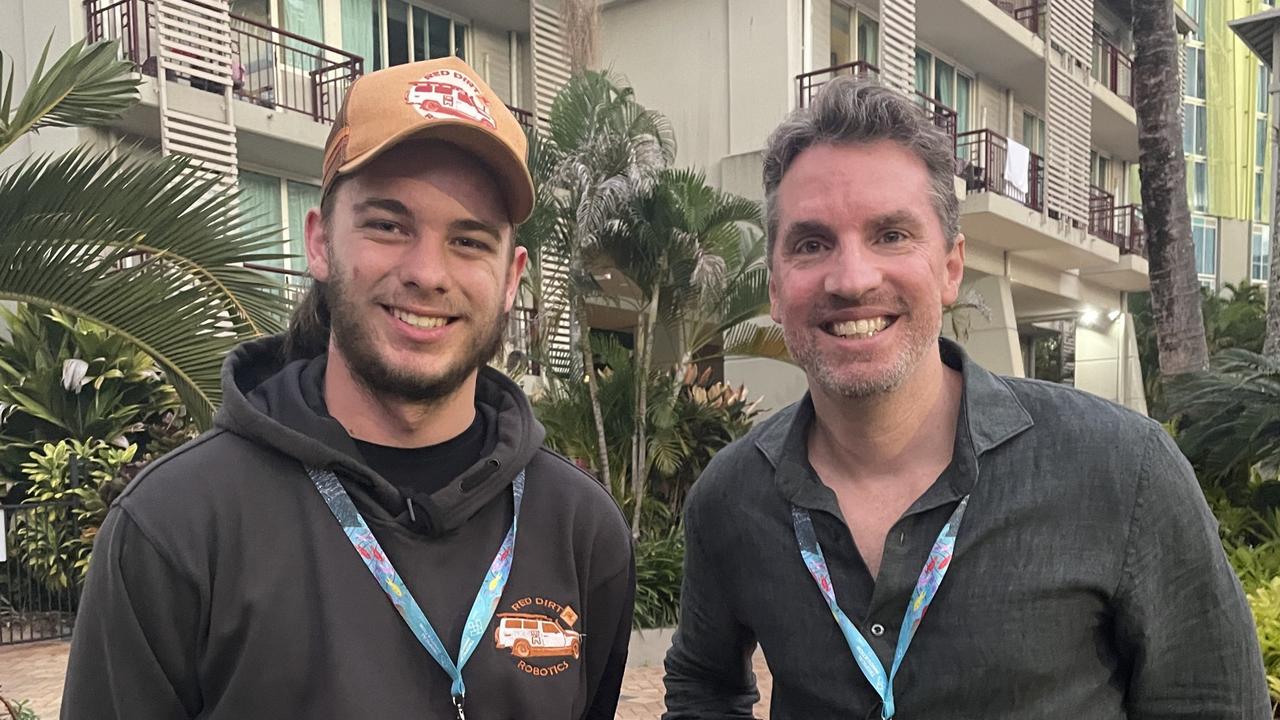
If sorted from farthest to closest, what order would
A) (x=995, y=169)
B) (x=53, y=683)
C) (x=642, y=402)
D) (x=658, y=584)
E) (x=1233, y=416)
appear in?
(x=995, y=169)
(x=642, y=402)
(x=658, y=584)
(x=53, y=683)
(x=1233, y=416)

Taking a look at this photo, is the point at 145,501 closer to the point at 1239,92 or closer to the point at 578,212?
the point at 578,212

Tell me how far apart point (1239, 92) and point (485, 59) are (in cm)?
3727

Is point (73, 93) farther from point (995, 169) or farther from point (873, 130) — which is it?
point (995, 169)

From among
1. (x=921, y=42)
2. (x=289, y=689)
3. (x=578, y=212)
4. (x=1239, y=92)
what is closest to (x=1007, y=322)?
(x=921, y=42)

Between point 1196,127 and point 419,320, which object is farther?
point 1196,127

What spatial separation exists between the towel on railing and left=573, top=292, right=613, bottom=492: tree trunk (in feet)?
29.9

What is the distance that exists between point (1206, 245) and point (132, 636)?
4569 centimetres

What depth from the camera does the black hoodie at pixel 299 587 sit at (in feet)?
6.01

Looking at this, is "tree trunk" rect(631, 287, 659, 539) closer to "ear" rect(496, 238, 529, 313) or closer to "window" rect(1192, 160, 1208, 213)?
"ear" rect(496, 238, 529, 313)

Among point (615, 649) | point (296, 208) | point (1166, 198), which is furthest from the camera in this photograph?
point (296, 208)

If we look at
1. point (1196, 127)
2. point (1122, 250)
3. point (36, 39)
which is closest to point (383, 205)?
point (36, 39)

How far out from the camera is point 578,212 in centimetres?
938

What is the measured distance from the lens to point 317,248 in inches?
85.0

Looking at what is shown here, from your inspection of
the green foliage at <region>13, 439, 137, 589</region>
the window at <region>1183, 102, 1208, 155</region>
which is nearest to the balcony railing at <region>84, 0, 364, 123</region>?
the green foliage at <region>13, 439, 137, 589</region>
